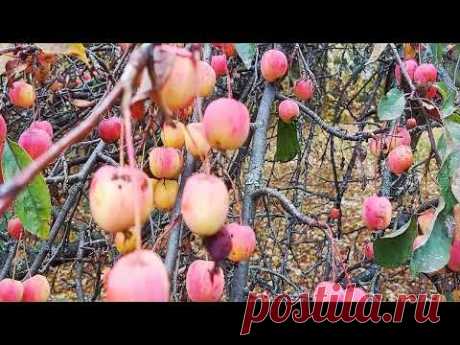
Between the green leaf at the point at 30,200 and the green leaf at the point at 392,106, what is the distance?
540 mm

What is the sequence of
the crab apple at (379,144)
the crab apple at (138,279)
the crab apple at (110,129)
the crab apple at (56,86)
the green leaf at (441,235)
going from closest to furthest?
the crab apple at (138,279), the green leaf at (441,235), the crab apple at (110,129), the crab apple at (379,144), the crab apple at (56,86)

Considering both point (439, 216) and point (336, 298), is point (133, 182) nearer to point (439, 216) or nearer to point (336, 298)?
point (336, 298)

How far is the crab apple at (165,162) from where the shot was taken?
31.5 inches

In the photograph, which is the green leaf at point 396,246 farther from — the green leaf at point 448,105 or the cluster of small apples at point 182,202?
the cluster of small apples at point 182,202

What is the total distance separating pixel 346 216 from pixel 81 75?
158 centimetres

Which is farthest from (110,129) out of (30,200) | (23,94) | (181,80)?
(181,80)

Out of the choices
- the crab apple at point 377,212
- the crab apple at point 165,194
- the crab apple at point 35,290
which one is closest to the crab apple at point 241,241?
the crab apple at point 165,194

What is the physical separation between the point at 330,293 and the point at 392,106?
422mm

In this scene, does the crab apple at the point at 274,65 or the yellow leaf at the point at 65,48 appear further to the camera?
the crab apple at the point at 274,65

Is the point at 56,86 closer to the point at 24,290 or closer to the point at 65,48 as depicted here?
the point at 24,290

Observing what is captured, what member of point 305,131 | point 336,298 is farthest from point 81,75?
point 305,131

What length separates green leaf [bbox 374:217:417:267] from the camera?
97 cm

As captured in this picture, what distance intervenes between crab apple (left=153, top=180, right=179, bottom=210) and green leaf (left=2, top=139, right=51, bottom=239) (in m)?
0.14

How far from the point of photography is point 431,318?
31.9 inches
